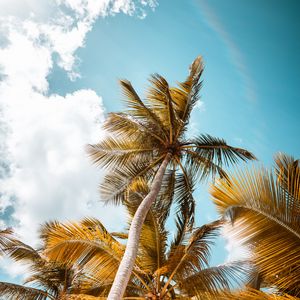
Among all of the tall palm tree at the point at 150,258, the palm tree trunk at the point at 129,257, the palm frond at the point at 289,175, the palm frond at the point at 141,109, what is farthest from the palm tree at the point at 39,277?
the palm frond at the point at 289,175

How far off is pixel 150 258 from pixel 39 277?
526 centimetres

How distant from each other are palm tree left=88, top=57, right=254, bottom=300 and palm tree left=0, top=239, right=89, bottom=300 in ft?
11.3

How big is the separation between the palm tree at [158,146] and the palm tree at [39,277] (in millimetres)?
3436

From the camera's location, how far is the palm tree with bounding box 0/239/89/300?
9578 millimetres

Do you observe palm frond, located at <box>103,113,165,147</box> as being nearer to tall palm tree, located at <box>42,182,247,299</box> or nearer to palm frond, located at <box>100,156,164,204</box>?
palm frond, located at <box>100,156,164,204</box>

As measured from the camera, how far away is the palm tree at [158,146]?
30.2 ft

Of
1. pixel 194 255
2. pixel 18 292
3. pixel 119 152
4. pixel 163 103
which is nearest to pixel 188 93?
pixel 163 103

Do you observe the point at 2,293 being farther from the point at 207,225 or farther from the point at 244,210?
the point at 244,210

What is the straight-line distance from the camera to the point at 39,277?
10992 mm

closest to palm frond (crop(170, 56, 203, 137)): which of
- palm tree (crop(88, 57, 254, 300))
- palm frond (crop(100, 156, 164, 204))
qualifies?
palm tree (crop(88, 57, 254, 300))

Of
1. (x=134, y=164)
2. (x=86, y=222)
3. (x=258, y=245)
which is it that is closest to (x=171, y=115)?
(x=134, y=164)

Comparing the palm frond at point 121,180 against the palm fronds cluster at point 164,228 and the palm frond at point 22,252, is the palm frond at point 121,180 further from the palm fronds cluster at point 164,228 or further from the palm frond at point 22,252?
the palm frond at point 22,252

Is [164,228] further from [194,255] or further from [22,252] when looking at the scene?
[22,252]

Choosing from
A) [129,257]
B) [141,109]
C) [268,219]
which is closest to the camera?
[268,219]
